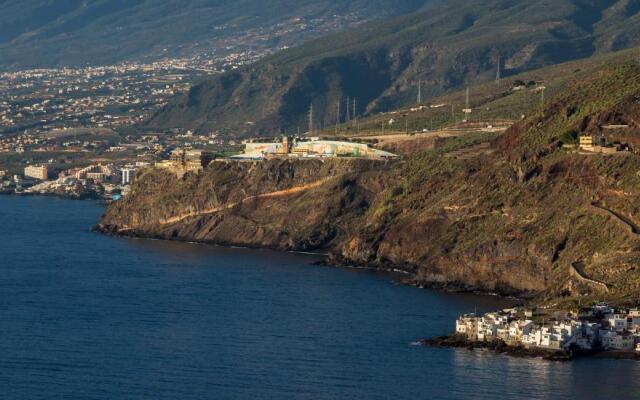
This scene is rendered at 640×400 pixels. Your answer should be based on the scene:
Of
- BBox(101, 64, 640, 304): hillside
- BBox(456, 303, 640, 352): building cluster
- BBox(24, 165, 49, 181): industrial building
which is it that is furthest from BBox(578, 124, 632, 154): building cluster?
BBox(24, 165, 49, 181): industrial building

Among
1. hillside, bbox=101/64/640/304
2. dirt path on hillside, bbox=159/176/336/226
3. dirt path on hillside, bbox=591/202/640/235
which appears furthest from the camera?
dirt path on hillside, bbox=159/176/336/226

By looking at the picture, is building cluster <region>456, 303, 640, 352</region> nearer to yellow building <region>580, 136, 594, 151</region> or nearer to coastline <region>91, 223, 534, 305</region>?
coastline <region>91, 223, 534, 305</region>

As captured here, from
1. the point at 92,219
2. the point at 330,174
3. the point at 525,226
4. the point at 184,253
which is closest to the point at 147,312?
the point at 525,226

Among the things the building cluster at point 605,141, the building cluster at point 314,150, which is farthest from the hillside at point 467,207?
the building cluster at point 314,150

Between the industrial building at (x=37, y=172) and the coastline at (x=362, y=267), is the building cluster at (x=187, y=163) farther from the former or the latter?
the industrial building at (x=37, y=172)

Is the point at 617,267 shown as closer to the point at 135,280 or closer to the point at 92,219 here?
the point at 135,280

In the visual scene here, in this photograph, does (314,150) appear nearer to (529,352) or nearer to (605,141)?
(605,141)
